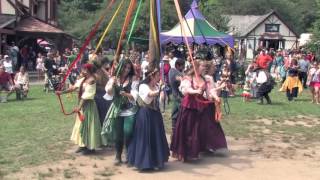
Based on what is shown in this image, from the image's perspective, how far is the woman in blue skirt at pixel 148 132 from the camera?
725 centimetres

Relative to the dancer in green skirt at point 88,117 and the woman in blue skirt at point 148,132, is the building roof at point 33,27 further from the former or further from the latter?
the woman in blue skirt at point 148,132

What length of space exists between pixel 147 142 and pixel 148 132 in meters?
0.14

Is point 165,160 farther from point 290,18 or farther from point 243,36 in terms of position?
point 290,18

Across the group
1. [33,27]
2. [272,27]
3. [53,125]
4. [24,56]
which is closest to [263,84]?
[53,125]

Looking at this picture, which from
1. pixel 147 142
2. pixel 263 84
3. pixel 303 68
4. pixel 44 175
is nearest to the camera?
pixel 44 175

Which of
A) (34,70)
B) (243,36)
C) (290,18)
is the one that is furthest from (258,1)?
(34,70)

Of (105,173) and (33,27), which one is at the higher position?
(33,27)

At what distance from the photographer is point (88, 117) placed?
8234 millimetres

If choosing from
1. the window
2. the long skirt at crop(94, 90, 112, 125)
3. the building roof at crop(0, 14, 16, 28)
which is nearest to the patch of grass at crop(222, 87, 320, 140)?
the long skirt at crop(94, 90, 112, 125)

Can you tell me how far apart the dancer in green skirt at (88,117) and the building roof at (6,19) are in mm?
19802

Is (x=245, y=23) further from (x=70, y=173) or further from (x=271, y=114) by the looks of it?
(x=70, y=173)

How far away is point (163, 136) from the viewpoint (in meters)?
7.46

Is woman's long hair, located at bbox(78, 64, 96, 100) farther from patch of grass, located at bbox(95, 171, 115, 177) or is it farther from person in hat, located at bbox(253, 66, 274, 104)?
person in hat, located at bbox(253, 66, 274, 104)

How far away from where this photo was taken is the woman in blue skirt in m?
7.25
